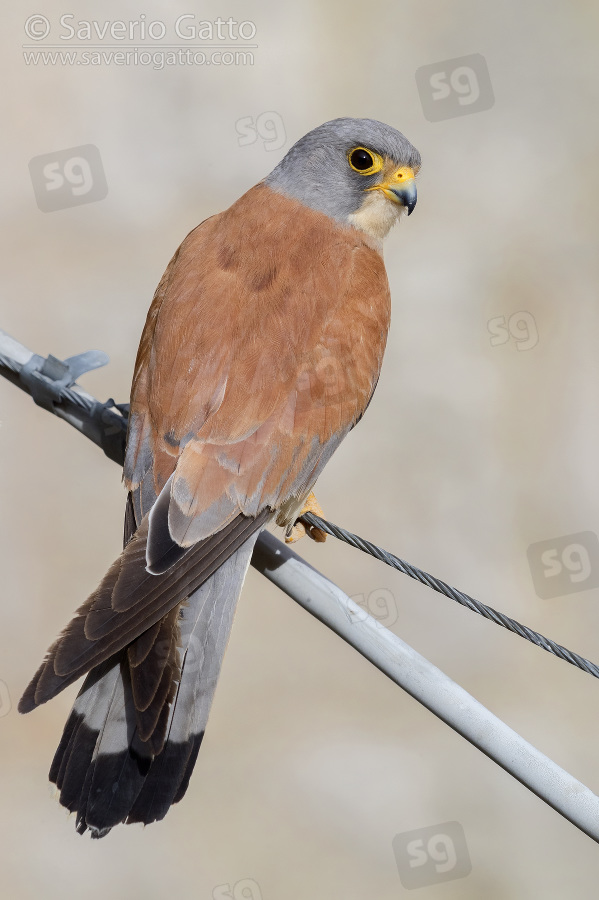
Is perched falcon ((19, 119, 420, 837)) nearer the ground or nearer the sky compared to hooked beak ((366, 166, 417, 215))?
nearer the ground

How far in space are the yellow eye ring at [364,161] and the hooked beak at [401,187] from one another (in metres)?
0.05

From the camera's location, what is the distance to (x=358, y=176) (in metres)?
2.65

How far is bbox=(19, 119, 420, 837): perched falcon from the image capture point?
1.66 m

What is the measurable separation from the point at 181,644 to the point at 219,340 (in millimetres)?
692

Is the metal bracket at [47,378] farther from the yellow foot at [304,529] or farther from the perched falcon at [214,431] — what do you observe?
the yellow foot at [304,529]

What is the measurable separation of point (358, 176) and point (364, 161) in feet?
0.15

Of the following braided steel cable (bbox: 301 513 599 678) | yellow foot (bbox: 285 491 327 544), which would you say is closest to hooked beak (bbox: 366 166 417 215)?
yellow foot (bbox: 285 491 327 544)

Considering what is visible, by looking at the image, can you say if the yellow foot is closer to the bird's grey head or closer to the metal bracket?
the metal bracket

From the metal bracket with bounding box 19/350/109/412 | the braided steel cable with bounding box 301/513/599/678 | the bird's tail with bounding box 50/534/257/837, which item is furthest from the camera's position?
the metal bracket with bounding box 19/350/109/412

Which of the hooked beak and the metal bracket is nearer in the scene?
the metal bracket

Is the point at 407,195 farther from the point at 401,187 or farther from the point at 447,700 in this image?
the point at 447,700

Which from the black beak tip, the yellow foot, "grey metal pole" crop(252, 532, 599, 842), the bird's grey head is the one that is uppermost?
the bird's grey head

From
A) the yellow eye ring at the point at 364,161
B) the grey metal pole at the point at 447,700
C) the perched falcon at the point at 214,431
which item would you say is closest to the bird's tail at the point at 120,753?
the perched falcon at the point at 214,431

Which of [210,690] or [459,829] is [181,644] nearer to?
[210,690]
